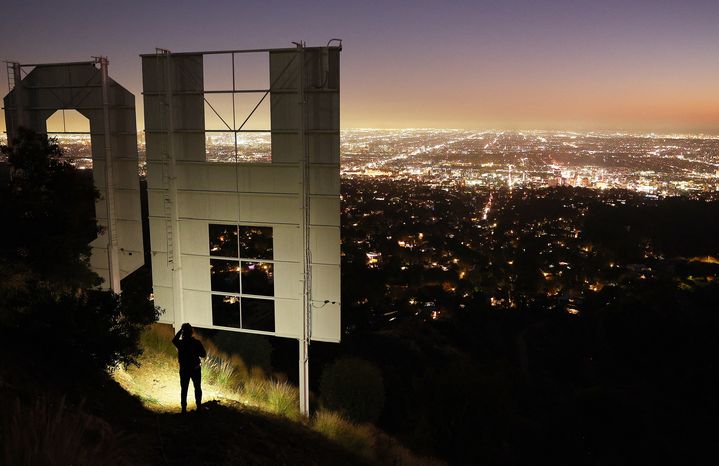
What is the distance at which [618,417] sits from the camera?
17.1 meters

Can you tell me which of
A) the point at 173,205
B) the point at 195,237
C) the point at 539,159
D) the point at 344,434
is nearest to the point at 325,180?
the point at 195,237

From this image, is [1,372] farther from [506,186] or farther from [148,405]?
[506,186]

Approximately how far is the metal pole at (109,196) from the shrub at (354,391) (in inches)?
220

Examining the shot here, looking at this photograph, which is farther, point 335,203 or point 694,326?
point 694,326

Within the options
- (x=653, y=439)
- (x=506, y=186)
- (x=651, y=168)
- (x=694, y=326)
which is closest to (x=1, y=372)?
(x=653, y=439)

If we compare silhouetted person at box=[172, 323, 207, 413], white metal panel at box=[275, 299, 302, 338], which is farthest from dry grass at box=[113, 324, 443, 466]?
white metal panel at box=[275, 299, 302, 338]

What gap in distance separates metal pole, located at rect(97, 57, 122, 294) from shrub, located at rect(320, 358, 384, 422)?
560cm

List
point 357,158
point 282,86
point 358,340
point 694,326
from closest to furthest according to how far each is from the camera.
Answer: point 282,86 < point 358,340 < point 694,326 < point 357,158

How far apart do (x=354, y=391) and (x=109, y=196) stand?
23.8 feet

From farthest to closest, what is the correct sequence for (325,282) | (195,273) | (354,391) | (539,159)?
(539,159) < (354,391) < (195,273) < (325,282)

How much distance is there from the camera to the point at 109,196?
10867 mm

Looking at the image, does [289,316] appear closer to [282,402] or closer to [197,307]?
[282,402]

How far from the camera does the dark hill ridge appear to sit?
4.36m

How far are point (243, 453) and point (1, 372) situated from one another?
2.34 m
